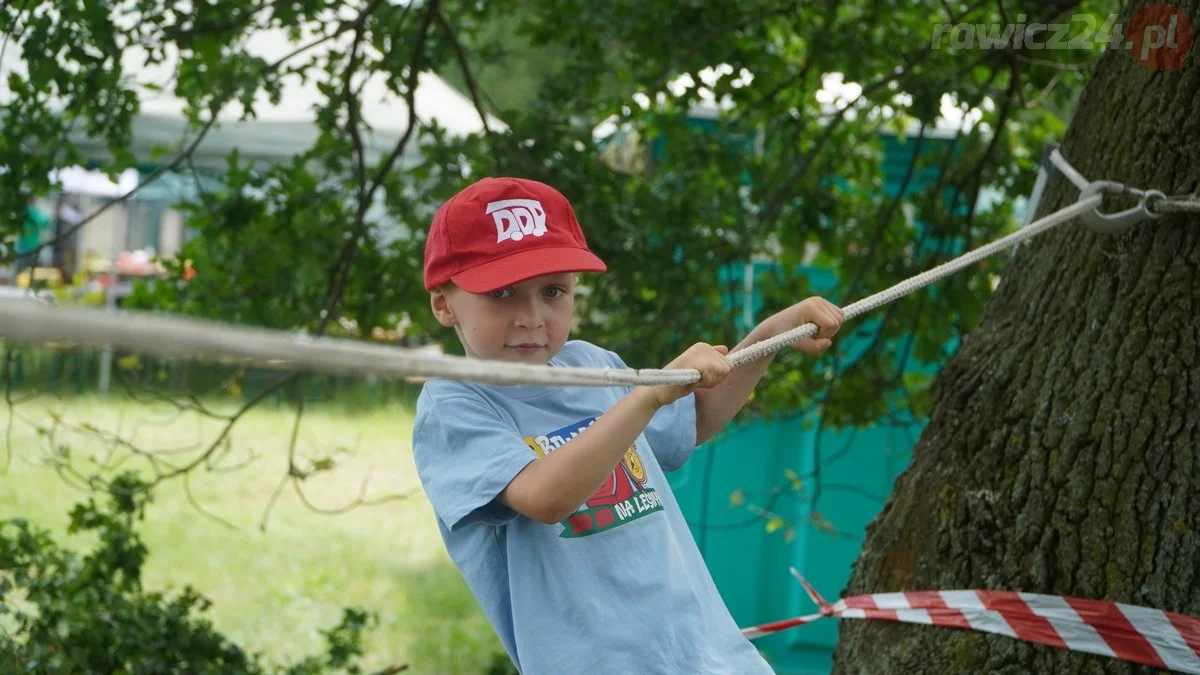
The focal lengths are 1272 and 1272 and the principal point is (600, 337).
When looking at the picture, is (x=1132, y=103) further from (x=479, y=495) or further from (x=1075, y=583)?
(x=479, y=495)

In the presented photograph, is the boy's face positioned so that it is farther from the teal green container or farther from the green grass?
the teal green container

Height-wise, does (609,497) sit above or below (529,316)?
below

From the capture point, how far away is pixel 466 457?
1703mm

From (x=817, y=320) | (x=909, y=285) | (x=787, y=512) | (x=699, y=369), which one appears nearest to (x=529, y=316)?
(x=699, y=369)

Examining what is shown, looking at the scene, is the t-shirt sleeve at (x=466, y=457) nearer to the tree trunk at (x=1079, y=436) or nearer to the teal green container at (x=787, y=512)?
the tree trunk at (x=1079, y=436)

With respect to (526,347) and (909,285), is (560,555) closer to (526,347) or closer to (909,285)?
(526,347)

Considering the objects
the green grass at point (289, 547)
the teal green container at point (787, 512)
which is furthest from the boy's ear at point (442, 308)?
the teal green container at point (787, 512)

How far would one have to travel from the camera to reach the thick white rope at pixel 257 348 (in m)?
0.92

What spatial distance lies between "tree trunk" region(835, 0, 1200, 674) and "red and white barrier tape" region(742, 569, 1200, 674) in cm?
2

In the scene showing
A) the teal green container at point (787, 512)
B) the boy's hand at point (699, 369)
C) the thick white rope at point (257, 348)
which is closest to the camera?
the thick white rope at point (257, 348)

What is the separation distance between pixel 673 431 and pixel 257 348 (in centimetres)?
111

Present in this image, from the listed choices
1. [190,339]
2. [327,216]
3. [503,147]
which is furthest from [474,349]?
[327,216]

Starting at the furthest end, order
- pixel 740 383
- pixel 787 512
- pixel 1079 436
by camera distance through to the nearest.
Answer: pixel 787 512
pixel 1079 436
pixel 740 383

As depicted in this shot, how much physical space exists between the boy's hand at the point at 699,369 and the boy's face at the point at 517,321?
249mm
